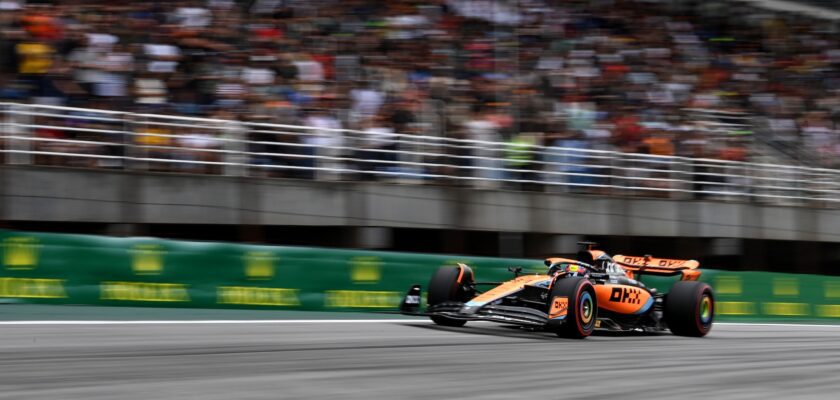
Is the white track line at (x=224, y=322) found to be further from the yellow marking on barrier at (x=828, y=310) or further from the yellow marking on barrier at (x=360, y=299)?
the yellow marking on barrier at (x=828, y=310)

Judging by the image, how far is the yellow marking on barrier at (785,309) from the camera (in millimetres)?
18688

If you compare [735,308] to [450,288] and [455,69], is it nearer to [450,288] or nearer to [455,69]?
[455,69]

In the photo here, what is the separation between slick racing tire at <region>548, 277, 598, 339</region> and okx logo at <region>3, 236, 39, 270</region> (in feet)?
17.6

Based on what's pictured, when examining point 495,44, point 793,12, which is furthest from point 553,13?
point 793,12

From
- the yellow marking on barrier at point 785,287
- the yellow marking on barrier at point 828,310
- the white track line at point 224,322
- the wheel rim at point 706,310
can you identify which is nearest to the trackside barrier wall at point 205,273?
the white track line at point 224,322

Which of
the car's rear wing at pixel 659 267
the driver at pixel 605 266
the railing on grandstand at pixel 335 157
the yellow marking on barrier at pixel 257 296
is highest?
the railing on grandstand at pixel 335 157

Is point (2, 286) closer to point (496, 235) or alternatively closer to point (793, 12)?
point (496, 235)

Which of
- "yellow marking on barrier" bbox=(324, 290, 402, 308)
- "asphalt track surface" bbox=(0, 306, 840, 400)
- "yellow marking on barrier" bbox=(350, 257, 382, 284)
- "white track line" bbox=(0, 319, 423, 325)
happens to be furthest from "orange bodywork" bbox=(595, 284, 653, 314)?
"yellow marking on barrier" bbox=(350, 257, 382, 284)

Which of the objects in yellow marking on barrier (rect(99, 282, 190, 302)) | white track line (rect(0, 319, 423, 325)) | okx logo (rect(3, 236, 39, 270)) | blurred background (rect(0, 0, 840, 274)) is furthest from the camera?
blurred background (rect(0, 0, 840, 274))

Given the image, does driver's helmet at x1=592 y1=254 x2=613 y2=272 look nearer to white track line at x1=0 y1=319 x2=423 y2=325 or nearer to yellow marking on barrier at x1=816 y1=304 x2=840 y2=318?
white track line at x1=0 y1=319 x2=423 y2=325

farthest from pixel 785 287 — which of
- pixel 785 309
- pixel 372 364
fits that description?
pixel 372 364

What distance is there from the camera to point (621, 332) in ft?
42.3

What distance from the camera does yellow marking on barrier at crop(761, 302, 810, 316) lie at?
18.7m

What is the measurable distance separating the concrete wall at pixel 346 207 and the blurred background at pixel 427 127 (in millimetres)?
30
